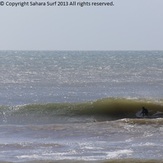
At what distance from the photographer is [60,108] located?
3105cm

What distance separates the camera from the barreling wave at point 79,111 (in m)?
28.4

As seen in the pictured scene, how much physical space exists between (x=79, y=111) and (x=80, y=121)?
2927mm

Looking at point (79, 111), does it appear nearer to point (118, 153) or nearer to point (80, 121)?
point (80, 121)

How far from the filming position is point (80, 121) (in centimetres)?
Result: 2734

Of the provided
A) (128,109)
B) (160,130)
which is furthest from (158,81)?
(160,130)

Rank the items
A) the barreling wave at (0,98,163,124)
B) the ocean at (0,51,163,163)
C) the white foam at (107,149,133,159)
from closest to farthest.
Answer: the white foam at (107,149,133,159) < the ocean at (0,51,163,163) < the barreling wave at (0,98,163,124)

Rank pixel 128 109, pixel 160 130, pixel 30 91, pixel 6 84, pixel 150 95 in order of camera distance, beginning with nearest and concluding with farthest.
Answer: pixel 160 130 < pixel 128 109 < pixel 150 95 < pixel 30 91 < pixel 6 84

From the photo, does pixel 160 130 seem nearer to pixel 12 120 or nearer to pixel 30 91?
pixel 12 120

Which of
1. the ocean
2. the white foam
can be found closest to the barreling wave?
the ocean

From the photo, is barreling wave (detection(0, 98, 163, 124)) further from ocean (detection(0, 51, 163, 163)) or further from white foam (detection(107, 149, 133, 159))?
white foam (detection(107, 149, 133, 159))

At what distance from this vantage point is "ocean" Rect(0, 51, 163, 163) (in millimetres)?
16219

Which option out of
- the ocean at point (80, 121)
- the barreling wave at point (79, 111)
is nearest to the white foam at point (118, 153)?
the ocean at point (80, 121)

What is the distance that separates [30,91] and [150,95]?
8.96 metres

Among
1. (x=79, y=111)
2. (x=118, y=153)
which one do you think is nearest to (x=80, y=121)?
(x=79, y=111)
